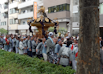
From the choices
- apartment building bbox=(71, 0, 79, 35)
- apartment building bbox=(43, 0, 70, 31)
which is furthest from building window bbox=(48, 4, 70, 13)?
apartment building bbox=(71, 0, 79, 35)

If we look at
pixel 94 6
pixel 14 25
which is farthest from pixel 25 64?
pixel 14 25

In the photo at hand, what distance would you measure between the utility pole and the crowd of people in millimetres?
2834

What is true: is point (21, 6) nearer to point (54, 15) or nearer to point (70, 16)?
point (54, 15)

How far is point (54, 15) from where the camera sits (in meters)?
27.3

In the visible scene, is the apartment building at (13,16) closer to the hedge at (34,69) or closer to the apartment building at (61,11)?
the apartment building at (61,11)

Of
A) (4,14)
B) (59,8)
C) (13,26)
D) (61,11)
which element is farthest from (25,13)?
(4,14)

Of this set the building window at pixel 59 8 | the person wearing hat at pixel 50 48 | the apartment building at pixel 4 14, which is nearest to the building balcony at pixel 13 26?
the apartment building at pixel 4 14

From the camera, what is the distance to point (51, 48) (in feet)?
21.6

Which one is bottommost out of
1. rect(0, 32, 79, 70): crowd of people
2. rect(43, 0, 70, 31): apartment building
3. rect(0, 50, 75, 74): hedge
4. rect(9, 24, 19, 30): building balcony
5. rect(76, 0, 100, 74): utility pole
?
rect(0, 50, 75, 74): hedge

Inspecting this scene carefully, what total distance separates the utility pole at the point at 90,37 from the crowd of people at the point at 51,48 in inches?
112

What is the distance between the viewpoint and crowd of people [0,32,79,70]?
5.42 meters

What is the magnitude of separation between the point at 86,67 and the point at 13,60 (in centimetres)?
563

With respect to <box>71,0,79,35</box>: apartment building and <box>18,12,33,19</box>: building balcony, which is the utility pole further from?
<box>18,12,33,19</box>: building balcony

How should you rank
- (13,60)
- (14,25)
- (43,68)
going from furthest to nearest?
(14,25), (13,60), (43,68)
